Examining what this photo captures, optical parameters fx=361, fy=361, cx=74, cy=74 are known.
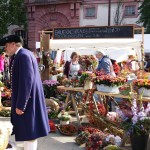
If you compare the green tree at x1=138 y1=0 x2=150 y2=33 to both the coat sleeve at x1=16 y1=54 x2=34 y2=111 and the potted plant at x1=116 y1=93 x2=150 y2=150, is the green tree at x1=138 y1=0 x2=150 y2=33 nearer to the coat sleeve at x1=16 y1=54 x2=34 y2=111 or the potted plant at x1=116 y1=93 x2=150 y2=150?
the potted plant at x1=116 y1=93 x2=150 y2=150

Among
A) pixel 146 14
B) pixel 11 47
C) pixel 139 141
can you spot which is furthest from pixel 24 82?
pixel 146 14

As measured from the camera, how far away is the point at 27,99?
398 cm

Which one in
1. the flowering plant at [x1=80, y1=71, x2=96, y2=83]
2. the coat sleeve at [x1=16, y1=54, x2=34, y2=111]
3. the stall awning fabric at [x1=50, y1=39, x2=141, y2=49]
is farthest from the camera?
the stall awning fabric at [x1=50, y1=39, x2=141, y2=49]

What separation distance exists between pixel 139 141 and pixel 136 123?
26 cm

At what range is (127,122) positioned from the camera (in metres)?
4.84

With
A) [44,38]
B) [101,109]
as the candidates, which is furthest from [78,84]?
[44,38]

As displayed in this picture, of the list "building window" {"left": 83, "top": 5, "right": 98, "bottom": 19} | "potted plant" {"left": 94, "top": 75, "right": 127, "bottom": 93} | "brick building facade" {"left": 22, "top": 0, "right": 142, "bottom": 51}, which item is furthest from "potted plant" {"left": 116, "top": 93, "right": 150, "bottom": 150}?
"building window" {"left": 83, "top": 5, "right": 98, "bottom": 19}

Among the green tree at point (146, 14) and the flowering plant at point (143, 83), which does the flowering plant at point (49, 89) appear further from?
the green tree at point (146, 14)

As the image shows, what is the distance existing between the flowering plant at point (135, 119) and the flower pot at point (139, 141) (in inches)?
2.2

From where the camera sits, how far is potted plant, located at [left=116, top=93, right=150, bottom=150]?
474 cm

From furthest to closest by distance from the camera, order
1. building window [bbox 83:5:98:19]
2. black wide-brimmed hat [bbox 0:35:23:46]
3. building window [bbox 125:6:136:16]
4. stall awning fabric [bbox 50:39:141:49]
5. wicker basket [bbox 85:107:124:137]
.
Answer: building window [bbox 83:5:98:19] < building window [bbox 125:6:136:16] < stall awning fabric [bbox 50:39:141:49] < wicker basket [bbox 85:107:124:137] < black wide-brimmed hat [bbox 0:35:23:46]

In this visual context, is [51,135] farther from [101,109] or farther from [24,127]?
[24,127]

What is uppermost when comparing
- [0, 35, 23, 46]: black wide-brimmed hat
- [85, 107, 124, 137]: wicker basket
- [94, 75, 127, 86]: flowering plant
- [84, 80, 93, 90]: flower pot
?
[0, 35, 23, 46]: black wide-brimmed hat

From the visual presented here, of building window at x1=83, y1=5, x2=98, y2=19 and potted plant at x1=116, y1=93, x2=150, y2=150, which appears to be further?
building window at x1=83, y1=5, x2=98, y2=19
